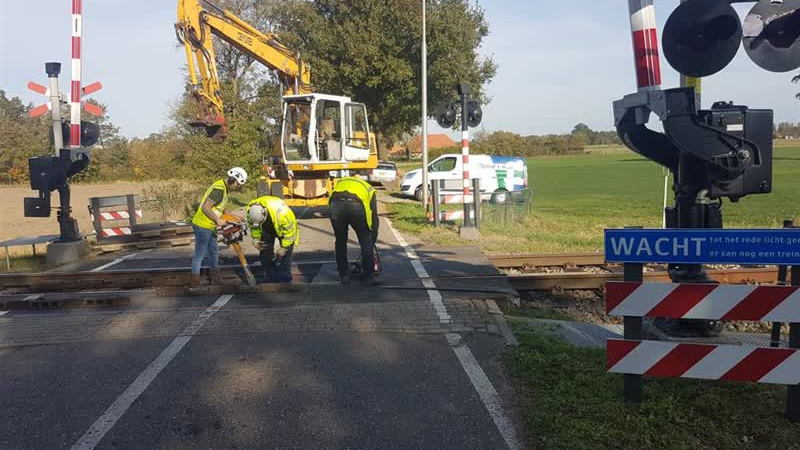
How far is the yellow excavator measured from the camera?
605 inches

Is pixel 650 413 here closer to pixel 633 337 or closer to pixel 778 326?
pixel 633 337

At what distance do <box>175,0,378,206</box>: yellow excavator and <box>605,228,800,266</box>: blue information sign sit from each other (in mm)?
11800

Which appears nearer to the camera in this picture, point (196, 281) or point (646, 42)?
point (646, 42)

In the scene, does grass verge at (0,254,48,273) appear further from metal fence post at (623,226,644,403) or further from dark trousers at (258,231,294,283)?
metal fence post at (623,226,644,403)

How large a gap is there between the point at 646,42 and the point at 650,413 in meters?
3.04

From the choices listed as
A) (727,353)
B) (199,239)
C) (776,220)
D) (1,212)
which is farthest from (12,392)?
(1,212)

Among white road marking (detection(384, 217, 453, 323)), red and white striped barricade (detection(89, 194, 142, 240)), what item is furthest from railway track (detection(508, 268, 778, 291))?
red and white striped barricade (detection(89, 194, 142, 240))

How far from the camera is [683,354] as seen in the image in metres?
3.87

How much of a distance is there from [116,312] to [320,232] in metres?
7.62

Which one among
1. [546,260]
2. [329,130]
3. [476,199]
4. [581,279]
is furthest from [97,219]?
[581,279]

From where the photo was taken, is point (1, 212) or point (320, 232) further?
point (1, 212)

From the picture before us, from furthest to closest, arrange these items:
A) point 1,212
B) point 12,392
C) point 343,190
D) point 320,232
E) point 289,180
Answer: point 1,212
point 289,180
point 320,232
point 343,190
point 12,392

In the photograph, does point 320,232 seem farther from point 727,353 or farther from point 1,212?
point 1,212

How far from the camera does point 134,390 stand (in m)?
4.60
